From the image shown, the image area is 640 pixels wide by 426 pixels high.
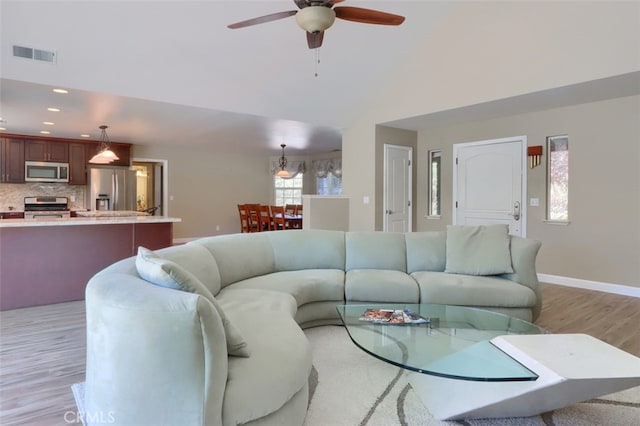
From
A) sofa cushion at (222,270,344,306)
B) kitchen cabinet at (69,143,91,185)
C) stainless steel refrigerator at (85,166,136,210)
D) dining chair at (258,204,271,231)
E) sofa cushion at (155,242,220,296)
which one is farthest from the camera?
dining chair at (258,204,271,231)

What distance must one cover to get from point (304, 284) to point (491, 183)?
3944mm

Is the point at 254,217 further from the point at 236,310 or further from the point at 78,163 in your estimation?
the point at 236,310

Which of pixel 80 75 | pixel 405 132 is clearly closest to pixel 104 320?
pixel 80 75

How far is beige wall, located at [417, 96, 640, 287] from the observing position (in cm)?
430

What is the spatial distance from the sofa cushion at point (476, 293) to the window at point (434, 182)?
11.4 feet

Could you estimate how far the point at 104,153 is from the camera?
18.0 ft

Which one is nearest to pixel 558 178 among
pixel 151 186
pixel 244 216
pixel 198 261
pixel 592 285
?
pixel 592 285

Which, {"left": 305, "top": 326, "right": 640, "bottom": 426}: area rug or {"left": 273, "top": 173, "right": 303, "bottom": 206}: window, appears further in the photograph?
{"left": 273, "top": 173, "right": 303, "bottom": 206}: window

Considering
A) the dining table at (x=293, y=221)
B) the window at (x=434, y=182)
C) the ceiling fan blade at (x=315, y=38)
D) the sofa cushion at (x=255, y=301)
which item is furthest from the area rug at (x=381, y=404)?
the dining table at (x=293, y=221)

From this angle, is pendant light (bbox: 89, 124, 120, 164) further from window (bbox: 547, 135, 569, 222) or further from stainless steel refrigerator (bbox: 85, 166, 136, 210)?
window (bbox: 547, 135, 569, 222)

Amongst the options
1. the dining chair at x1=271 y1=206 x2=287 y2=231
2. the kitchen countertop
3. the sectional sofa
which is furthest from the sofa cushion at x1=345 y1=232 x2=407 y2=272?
the dining chair at x1=271 y1=206 x2=287 y2=231

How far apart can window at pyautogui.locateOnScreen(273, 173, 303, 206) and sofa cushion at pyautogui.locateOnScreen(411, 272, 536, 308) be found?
7.68m

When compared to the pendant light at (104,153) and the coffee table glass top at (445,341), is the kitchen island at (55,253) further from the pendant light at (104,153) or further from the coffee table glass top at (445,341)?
the coffee table glass top at (445,341)

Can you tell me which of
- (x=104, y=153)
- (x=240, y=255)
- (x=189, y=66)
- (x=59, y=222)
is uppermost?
(x=189, y=66)
